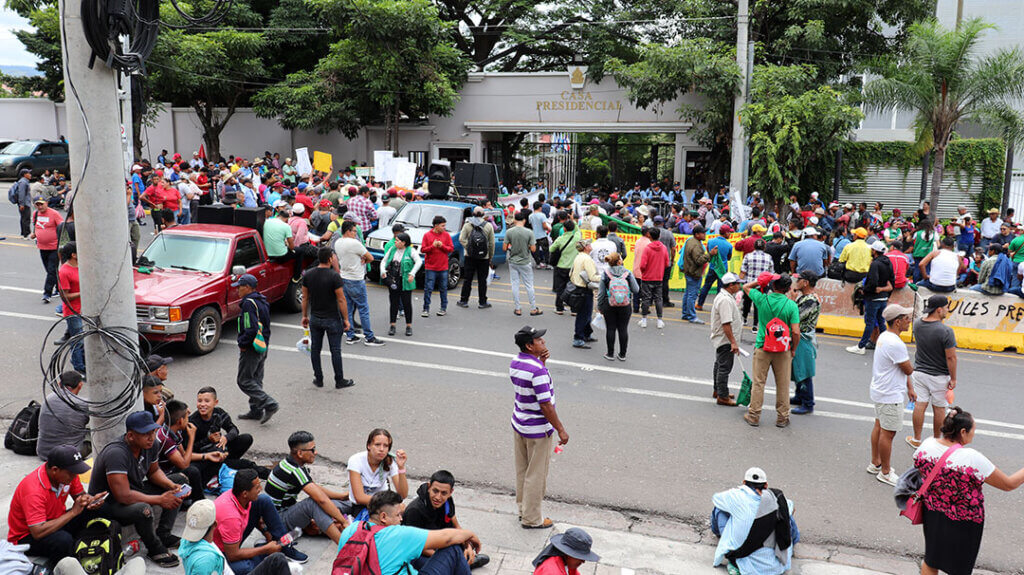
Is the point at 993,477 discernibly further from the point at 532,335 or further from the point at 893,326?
the point at 532,335

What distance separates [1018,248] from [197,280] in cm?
1364

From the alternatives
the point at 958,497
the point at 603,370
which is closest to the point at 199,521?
the point at 958,497

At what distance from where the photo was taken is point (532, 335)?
6.50 meters

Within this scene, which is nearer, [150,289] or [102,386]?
[102,386]

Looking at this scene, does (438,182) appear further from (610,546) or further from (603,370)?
(610,546)

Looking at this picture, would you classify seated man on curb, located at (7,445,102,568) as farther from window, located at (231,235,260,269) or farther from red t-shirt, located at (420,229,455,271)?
red t-shirt, located at (420,229,455,271)

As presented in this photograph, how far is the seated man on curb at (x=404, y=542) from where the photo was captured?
4.95 metres

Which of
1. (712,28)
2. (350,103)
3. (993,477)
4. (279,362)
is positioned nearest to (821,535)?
(993,477)

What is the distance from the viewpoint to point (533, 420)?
21.4 ft

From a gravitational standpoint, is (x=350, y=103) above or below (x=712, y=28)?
below

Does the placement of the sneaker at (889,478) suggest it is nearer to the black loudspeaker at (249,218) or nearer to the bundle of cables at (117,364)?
the bundle of cables at (117,364)

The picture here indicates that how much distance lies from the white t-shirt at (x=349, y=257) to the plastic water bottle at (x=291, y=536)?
5370mm

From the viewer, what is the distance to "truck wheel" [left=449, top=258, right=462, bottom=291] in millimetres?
15659

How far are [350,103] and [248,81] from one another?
5276 millimetres
